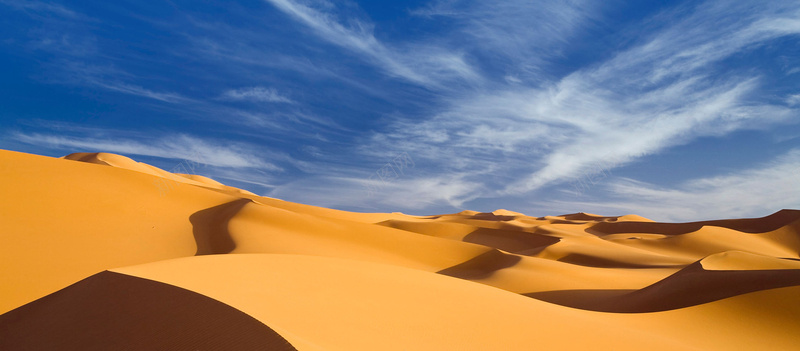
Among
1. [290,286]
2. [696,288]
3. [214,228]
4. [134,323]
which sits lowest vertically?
[134,323]

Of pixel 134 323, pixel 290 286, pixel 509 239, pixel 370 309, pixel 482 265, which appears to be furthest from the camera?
pixel 509 239

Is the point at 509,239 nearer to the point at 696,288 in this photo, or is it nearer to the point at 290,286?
the point at 696,288

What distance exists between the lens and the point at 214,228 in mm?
15797

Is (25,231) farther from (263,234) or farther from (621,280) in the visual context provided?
(621,280)

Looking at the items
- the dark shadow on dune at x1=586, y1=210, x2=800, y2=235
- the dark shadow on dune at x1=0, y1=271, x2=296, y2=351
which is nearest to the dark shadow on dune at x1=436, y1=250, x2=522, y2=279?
the dark shadow on dune at x1=0, y1=271, x2=296, y2=351

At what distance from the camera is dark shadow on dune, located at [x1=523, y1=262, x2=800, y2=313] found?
34.0 feet

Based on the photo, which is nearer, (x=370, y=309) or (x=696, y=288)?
(x=370, y=309)

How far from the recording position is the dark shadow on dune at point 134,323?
3918mm

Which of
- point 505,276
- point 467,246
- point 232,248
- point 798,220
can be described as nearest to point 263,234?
point 232,248

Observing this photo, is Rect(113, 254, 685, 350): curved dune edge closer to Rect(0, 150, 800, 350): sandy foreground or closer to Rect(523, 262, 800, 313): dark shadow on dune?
Rect(0, 150, 800, 350): sandy foreground

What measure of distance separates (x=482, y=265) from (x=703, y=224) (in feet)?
103

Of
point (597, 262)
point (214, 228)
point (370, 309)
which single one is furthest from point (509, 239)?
point (370, 309)

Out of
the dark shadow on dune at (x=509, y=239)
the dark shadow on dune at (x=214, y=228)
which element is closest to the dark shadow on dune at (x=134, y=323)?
the dark shadow on dune at (x=214, y=228)

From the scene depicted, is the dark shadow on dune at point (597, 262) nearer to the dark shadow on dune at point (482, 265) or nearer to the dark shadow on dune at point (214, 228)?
the dark shadow on dune at point (482, 265)
